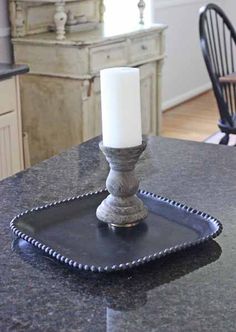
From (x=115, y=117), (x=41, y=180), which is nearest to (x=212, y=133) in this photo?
(x=41, y=180)

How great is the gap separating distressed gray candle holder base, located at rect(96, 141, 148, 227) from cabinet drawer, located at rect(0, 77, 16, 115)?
1717mm

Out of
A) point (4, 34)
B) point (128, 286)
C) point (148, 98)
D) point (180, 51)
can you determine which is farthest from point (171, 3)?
point (128, 286)

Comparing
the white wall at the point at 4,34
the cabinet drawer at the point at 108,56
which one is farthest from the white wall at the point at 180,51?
the white wall at the point at 4,34

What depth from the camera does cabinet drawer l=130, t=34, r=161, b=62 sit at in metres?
3.56

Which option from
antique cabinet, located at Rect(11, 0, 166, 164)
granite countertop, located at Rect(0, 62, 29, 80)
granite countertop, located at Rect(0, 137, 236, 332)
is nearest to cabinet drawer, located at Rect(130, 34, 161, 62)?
antique cabinet, located at Rect(11, 0, 166, 164)

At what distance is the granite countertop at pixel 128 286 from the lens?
2.74ft

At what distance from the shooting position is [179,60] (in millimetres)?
5633

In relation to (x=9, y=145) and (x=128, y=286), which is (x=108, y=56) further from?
(x=128, y=286)

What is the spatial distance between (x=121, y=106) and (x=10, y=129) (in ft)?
6.10

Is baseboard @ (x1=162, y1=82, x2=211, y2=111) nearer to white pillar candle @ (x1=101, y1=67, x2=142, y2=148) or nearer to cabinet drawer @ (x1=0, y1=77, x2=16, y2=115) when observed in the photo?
cabinet drawer @ (x1=0, y1=77, x2=16, y2=115)

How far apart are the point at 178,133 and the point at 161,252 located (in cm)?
390

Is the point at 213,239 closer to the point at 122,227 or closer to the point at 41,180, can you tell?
the point at 122,227

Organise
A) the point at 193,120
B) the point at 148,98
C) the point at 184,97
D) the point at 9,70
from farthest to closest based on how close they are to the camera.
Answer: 1. the point at 184,97
2. the point at 193,120
3. the point at 148,98
4. the point at 9,70

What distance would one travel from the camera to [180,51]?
221 inches
